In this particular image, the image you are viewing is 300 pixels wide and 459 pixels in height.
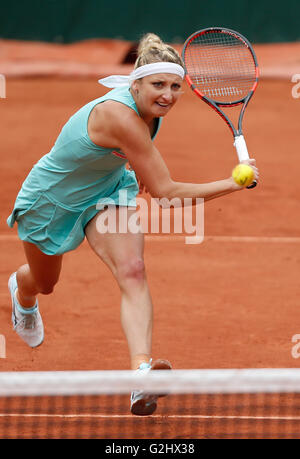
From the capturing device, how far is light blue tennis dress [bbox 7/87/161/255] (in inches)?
141

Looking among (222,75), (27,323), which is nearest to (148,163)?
(27,323)

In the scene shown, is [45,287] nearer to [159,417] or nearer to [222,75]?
[159,417]

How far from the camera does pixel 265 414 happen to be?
3869mm

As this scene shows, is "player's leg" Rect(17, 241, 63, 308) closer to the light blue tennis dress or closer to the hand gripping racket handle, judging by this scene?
the light blue tennis dress

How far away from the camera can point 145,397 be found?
10.2 feet

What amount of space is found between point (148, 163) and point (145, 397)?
106 centimetres

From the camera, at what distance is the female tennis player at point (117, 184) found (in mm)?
3367

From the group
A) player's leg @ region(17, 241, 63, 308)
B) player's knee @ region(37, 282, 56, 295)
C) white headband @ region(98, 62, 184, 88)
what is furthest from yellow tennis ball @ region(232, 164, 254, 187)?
player's knee @ region(37, 282, 56, 295)

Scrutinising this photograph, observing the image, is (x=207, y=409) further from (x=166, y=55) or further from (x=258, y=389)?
(x=166, y=55)

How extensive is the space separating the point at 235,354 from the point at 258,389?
1.93 meters

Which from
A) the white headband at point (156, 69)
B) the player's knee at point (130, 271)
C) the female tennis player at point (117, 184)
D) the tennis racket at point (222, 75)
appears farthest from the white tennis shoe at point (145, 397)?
the white headband at point (156, 69)

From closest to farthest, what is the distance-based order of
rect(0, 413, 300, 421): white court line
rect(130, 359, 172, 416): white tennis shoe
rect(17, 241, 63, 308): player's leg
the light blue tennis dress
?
rect(130, 359, 172, 416): white tennis shoe < the light blue tennis dress < rect(0, 413, 300, 421): white court line < rect(17, 241, 63, 308): player's leg

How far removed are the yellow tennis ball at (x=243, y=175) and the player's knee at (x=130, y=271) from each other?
607mm

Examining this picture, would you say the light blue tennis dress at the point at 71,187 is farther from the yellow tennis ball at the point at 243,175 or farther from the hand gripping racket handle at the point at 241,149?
the yellow tennis ball at the point at 243,175
